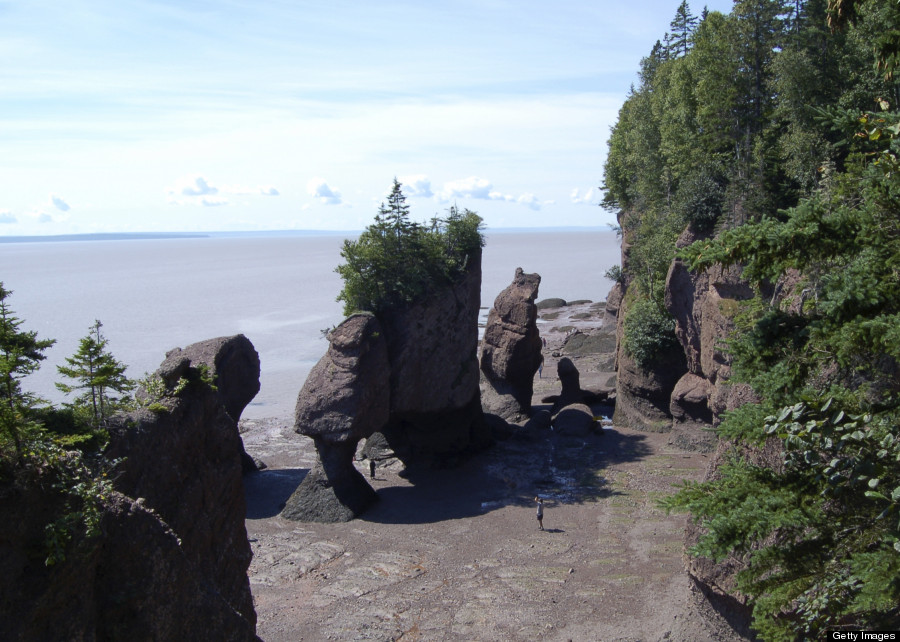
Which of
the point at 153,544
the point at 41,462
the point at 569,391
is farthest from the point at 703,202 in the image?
the point at 41,462

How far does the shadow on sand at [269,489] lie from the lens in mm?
Answer: 26000

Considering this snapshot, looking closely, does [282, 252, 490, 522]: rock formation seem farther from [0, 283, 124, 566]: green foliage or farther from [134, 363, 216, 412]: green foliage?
[0, 283, 124, 566]: green foliage

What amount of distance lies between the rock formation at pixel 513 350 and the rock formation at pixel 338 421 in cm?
1049

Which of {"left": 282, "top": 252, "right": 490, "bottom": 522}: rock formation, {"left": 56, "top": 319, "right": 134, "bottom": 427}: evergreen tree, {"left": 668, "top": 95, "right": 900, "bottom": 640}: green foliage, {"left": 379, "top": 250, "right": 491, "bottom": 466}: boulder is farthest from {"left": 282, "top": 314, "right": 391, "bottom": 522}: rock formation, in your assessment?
{"left": 668, "top": 95, "right": 900, "bottom": 640}: green foliage

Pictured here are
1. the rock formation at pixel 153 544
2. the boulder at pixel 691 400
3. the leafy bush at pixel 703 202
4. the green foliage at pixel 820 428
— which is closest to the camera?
the green foliage at pixel 820 428

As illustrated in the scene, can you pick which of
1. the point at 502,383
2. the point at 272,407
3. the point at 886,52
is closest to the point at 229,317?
the point at 272,407

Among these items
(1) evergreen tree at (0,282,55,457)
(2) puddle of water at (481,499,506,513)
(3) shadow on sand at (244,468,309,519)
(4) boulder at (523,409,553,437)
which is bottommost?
(3) shadow on sand at (244,468,309,519)

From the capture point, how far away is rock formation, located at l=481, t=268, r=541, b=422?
116 feet

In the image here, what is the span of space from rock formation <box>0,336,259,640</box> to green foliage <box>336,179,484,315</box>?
625 inches

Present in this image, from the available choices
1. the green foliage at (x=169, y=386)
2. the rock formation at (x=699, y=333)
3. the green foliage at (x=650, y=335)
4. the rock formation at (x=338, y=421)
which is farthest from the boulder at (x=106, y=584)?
the green foliage at (x=650, y=335)

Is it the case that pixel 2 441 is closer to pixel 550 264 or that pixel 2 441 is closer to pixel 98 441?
pixel 98 441

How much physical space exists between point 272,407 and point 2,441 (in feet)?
119

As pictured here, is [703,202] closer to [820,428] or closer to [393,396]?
[393,396]

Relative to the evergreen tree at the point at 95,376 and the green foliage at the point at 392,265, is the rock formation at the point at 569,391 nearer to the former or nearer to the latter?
the green foliage at the point at 392,265
